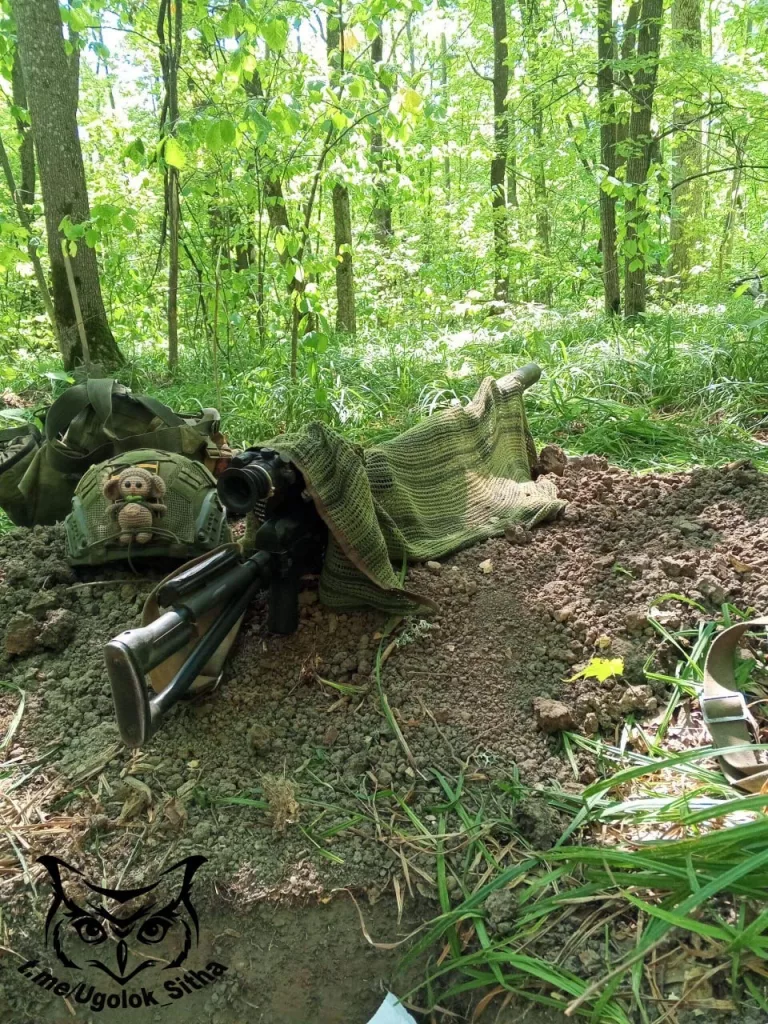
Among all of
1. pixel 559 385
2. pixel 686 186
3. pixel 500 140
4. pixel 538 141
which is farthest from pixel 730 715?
pixel 686 186

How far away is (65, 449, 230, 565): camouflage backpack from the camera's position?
79.8 inches

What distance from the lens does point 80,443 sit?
101 inches

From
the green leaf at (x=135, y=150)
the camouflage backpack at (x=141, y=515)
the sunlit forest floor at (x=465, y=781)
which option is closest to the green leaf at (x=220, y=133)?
the green leaf at (x=135, y=150)

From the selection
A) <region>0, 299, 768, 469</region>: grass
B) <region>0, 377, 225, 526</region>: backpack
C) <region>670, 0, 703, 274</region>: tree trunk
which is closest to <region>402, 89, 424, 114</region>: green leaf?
<region>0, 299, 768, 469</region>: grass

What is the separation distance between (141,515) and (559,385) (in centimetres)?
271

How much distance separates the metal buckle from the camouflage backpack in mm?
1394

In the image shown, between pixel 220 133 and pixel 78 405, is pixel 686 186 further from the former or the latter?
pixel 78 405

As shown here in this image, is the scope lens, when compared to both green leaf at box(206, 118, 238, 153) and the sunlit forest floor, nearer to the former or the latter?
the sunlit forest floor

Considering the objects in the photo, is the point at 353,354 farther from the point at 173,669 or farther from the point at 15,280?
the point at 15,280

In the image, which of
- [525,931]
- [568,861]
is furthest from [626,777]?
[525,931]

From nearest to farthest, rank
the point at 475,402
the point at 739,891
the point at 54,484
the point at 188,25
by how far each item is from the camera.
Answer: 1. the point at 739,891
2. the point at 54,484
3. the point at 475,402
4. the point at 188,25

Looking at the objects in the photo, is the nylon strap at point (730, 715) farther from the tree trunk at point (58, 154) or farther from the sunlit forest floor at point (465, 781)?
the tree trunk at point (58, 154)

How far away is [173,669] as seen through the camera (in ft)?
5.48

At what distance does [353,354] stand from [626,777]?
13.0 feet
